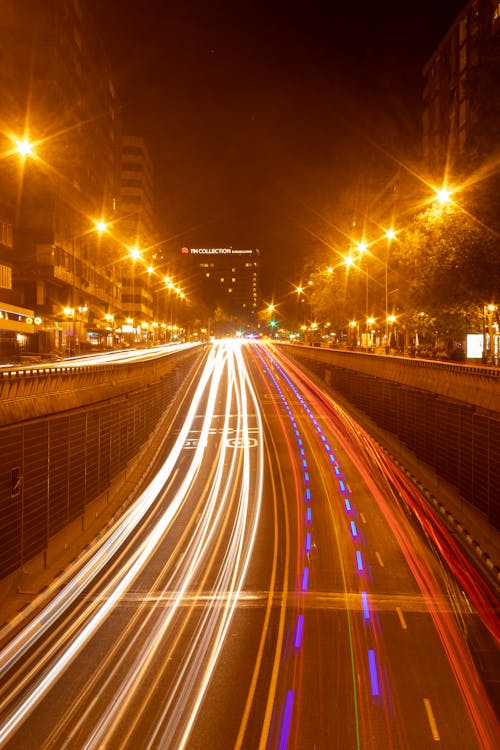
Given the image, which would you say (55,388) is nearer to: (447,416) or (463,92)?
(447,416)

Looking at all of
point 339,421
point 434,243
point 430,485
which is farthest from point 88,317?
point 430,485

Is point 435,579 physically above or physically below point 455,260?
below

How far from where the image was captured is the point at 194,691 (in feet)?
34.1

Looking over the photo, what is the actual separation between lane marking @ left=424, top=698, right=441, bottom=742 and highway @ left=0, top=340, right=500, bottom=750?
1.3 inches

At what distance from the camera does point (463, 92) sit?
75.8m

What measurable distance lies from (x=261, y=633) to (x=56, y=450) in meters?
8.19

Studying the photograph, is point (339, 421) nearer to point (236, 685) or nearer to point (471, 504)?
point (471, 504)

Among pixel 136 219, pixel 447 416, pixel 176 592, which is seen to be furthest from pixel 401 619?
pixel 136 219

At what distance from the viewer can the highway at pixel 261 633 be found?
30.9ft

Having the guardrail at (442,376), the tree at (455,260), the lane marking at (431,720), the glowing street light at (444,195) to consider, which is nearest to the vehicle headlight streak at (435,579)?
the lane marking at (431,720)

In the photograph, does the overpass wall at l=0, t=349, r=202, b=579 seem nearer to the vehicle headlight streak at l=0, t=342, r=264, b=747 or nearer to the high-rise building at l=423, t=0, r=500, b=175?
the vehicle headlight streak at l=0, t=342, r=264, b=747

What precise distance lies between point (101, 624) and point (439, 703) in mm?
6727

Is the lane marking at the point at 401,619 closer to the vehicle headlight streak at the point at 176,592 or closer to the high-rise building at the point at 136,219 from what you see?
the vehicle headlight streak at the point at 176,592

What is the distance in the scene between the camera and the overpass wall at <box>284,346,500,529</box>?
19938 millimetres
